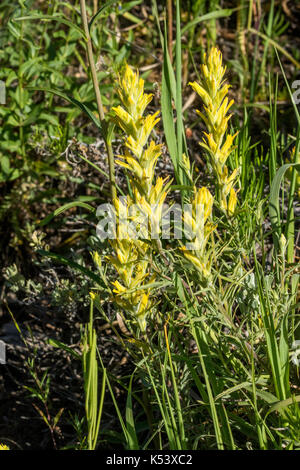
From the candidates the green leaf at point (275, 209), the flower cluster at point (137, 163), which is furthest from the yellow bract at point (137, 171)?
the green leaf at point (275, 209)

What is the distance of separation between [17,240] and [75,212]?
0.94ft

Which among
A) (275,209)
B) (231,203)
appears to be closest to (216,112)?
(231,203)

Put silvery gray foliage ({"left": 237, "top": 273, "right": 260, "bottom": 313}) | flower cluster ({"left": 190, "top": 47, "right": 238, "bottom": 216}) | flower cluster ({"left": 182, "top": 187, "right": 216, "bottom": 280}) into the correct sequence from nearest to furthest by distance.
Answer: flower cluster ({"left": 182, "top": 187, "right": 216, "bottom": 280}) → flower cluster ({"left": 190, "top": 47, "right": 238, "bottom": 216}) → silvery gray foliage ({"left": 237, "top": 273, "right": 260, "bottom": 313})

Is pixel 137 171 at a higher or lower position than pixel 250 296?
higher

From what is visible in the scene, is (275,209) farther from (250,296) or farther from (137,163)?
(137,163)

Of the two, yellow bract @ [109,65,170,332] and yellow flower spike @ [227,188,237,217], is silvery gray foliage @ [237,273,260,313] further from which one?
yellow bract @ [109,65,170,332]

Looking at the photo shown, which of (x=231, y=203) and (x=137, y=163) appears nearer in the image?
(x=137, y=163)

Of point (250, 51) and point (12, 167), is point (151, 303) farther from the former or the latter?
point (250, 51)

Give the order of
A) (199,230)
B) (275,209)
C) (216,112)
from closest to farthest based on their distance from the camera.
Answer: (199,230)
(216,112)
(275,209)

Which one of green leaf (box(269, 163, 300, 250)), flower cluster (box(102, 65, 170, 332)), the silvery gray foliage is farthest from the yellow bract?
green leaf (box(269, 163, 300, 250))

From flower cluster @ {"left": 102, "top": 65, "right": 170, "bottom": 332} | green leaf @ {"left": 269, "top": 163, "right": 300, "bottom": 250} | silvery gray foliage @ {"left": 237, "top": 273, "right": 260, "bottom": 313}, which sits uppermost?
flower cluster @ {"left": 102, "top": 65, "right": 170, "bottom": 332}

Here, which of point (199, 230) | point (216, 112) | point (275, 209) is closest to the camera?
point (199, 230)

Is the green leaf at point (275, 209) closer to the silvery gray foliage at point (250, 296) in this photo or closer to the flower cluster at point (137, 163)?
the silvery gray foliage at point (250, 296)

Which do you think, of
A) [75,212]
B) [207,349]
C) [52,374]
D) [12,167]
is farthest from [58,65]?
[207,349]
